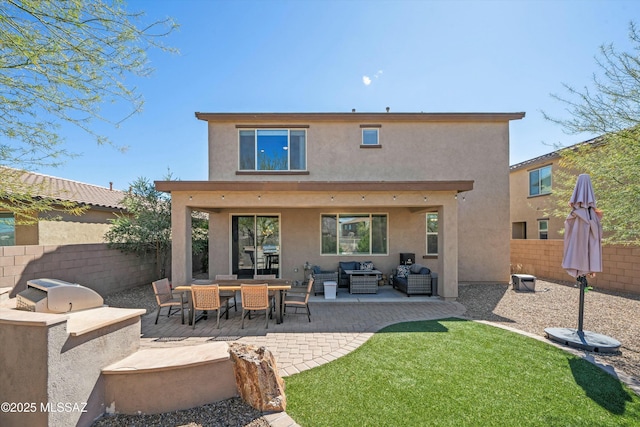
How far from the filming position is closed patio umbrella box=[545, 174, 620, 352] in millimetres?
5246

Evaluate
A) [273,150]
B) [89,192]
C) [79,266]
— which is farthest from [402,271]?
[89,192]

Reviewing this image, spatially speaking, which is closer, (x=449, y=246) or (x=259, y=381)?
(x=259, y=381)

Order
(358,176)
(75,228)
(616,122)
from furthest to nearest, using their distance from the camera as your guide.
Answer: (358,176)
(75,228)
(616,122)

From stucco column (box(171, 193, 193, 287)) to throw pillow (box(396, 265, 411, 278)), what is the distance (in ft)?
24.8

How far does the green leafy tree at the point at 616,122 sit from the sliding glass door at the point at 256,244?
9.90 meters

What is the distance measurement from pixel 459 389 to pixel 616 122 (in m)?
6.90

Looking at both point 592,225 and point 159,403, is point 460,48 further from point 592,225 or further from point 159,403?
point 159,403

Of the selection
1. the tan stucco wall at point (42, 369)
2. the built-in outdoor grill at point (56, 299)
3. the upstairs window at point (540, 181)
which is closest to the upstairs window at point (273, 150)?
the built-in outdoor grill at point (56, 299)

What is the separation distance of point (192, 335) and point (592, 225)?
8663mm

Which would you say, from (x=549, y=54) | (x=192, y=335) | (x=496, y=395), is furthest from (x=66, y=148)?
(x=549, y=54)

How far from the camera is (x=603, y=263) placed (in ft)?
34.9

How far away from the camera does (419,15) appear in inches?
337

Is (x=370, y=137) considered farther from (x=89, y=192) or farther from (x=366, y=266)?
(x=89, y=192)

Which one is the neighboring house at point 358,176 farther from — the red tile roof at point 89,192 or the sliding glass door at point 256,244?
the red tile roof at point 89,192
